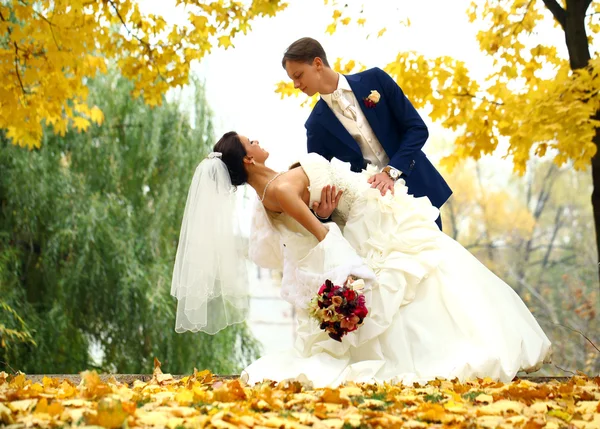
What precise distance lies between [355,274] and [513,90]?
10.1 feet

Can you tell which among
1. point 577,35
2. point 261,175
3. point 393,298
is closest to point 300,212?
point 261,175

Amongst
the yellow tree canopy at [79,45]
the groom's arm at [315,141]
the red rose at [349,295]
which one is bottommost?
the red rose at [349,295]

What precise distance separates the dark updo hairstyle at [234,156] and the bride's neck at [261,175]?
0.05 metres

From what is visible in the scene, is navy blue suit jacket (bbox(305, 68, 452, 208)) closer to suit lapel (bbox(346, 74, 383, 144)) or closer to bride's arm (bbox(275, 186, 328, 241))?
suit lapel (bbox(346, 74, 383, 144))

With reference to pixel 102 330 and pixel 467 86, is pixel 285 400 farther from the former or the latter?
pixel 102 330

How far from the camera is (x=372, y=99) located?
3930 mm

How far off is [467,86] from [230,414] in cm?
434

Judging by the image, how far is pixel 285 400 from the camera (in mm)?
2613

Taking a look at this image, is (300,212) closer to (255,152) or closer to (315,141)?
(255,152)

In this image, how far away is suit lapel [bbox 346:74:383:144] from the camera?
3.94 m

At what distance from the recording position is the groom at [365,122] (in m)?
3.82

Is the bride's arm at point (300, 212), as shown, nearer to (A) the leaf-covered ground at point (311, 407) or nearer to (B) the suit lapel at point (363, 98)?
(B) the suit lapel at point (363, 98)

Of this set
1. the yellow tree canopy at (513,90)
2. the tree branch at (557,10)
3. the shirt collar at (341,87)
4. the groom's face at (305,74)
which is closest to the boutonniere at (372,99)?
A: the shirt collar at (341,87)

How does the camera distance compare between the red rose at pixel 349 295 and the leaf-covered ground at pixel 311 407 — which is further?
the red rose at pixel 349 295
